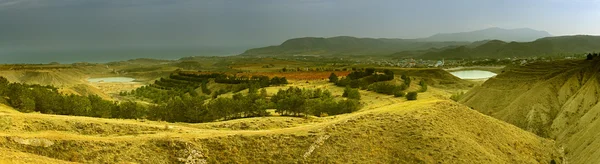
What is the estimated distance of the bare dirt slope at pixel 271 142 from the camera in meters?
23.0

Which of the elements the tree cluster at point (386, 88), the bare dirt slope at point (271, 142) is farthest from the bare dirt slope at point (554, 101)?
the tree cluster at point (386, 88)

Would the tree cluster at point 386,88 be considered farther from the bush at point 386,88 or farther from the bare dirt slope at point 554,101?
the bare dirt slope at point 554,101

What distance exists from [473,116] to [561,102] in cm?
2102

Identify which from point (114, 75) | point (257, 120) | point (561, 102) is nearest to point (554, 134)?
point (561, 102)

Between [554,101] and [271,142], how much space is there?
40.5 metres

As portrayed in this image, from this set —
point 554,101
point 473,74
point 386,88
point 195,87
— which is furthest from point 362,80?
point 473,74

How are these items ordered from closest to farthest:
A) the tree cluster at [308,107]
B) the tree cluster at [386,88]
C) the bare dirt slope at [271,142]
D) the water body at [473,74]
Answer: the bare dirt slope at [271,142], the tree cluster at [308,107], the tree cluster at [386,88], the water body at [473,74]

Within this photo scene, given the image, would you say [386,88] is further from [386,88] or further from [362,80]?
[362,80]

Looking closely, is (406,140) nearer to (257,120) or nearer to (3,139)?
(257,120)

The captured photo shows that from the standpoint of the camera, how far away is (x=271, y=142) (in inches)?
1030

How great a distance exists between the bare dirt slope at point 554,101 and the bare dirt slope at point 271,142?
7.31 m

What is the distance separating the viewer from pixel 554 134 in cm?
4041

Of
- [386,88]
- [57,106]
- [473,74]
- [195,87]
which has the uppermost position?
[57,106]

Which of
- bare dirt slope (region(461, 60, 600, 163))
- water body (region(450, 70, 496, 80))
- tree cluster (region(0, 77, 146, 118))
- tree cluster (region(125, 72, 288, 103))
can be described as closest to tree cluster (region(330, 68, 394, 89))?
tree cluster (region(125, 72, 288, 103))
